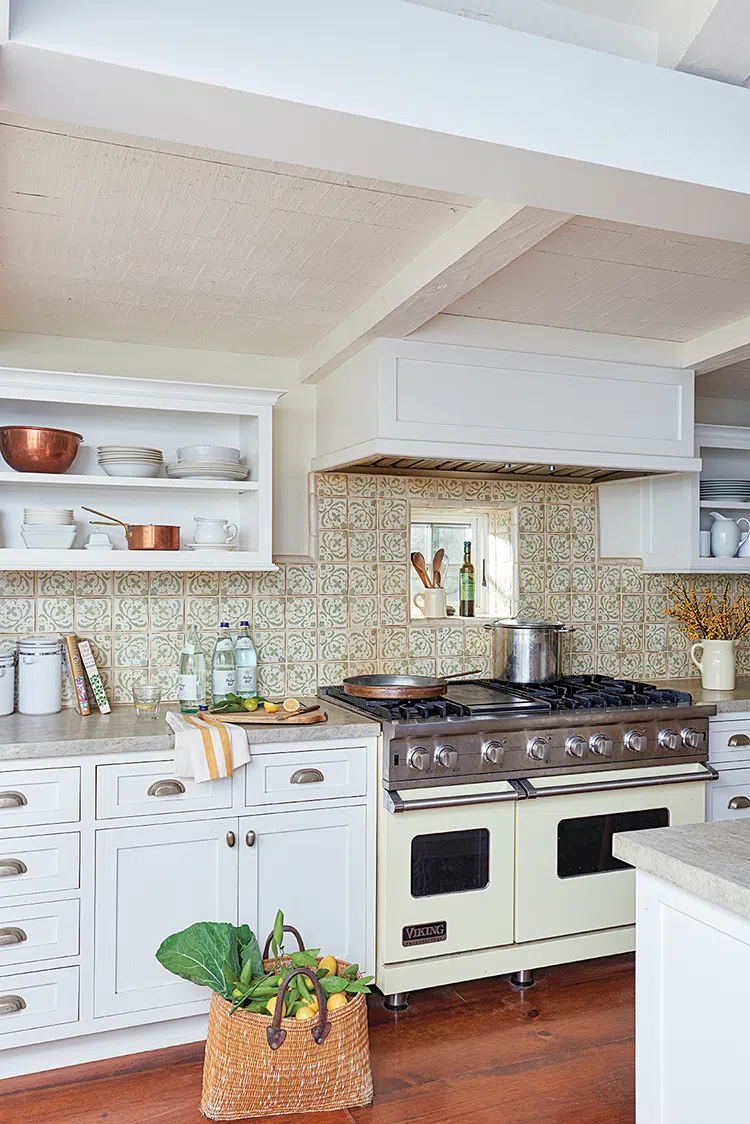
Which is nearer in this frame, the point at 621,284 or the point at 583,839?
the point at 621,284

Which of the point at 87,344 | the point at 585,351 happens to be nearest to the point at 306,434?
the point at 87,344

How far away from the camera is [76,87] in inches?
52.2

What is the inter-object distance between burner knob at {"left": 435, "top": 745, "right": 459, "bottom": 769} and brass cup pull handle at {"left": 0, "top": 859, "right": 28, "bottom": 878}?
1234mm

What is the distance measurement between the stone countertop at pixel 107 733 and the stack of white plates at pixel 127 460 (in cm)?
81

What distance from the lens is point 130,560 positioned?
299 centimetres

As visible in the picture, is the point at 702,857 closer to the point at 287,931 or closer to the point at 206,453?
the point at 287,931

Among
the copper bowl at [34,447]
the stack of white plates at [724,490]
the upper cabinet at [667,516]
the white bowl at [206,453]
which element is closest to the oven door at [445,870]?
the white bowl at [206,453]

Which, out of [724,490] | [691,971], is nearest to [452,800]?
[691,971]

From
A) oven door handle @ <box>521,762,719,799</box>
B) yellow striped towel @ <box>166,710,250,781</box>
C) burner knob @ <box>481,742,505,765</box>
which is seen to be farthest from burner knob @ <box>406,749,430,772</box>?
yellow striped towel @ <box>166,710,250,781</box>

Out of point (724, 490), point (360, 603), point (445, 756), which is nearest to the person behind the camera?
point (445, 756)

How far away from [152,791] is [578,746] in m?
1.39

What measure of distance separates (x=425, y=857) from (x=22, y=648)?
1.48 meters

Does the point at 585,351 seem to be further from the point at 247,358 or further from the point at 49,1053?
the point at 49,1053

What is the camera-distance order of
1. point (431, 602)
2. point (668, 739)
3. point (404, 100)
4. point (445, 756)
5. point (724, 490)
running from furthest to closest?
point (724, 490) → point (431, 602) → point (668, 739) → point (445, 756) → point (404, 100)
